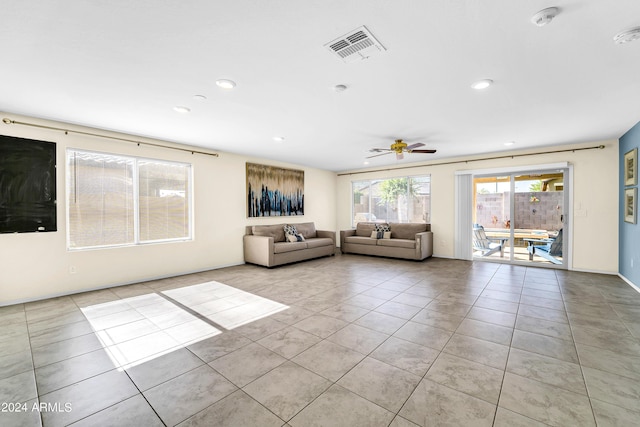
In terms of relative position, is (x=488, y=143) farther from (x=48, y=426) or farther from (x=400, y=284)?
(x=48, y=426)

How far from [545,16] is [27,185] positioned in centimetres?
574

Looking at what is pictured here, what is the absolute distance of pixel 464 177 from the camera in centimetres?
647

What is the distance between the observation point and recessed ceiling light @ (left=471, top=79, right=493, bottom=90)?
2664mm

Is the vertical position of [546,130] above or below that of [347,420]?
above

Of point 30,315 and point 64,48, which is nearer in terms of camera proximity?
point 64,48

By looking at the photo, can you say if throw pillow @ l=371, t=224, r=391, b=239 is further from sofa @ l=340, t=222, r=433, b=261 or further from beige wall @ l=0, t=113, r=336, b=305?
beige wall @ l=0, t=113, r=336, b=305

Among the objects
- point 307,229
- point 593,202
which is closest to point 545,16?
point 593,202

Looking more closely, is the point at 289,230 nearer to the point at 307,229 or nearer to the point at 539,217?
the point at 307,229

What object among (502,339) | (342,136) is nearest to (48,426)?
(502,339)

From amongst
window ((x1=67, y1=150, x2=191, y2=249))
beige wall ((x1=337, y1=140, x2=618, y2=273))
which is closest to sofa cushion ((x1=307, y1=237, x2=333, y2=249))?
window ((x1=67, y1=150, x2=191, y2=249))

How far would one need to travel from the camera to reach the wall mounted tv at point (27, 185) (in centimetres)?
345

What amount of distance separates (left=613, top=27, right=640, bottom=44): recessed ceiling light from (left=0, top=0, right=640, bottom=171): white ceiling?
0.05m

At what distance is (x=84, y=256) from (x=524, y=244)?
8266 millimetres

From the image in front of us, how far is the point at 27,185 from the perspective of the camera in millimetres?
3580
